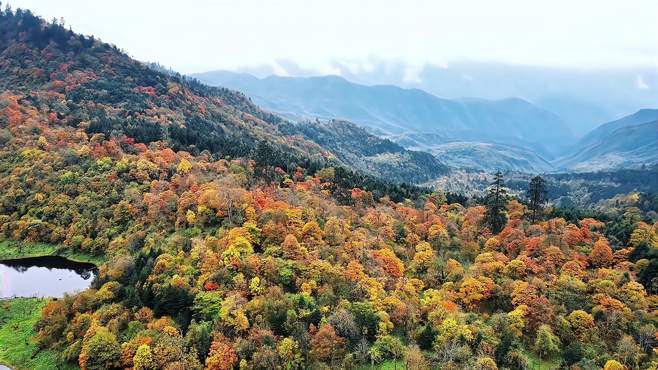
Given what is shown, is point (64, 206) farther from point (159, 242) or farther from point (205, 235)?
point (205, 235)

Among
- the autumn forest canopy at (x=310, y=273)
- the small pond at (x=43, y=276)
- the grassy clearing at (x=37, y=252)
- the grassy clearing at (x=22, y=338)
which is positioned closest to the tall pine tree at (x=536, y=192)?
the autumn forest canopy at (x=310, y=273)

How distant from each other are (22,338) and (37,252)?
38.3 metres

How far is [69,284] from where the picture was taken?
9394 centimetres

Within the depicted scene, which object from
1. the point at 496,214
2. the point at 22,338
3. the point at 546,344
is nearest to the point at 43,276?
the point at 22,338

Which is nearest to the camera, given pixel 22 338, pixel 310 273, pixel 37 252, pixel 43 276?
pixel 310 273

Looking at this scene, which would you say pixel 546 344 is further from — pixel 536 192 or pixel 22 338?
pixel 22 338

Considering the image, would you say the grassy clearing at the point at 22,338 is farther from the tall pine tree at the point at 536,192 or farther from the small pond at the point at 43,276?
the tall pine tree at the point at 536,192

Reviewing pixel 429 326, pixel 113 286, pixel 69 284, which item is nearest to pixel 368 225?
pixel 429 326

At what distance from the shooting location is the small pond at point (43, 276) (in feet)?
298

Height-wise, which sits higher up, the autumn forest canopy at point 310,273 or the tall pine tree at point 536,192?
the tall pine tree at point 536,192

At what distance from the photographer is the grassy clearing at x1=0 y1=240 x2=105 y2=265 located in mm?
102062

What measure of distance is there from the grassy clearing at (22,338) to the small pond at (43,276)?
17.5 ft

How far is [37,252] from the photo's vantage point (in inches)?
4154

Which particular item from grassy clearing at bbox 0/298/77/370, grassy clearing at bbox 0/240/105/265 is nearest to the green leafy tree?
grassy clearing at bbox 0/298/77/370
